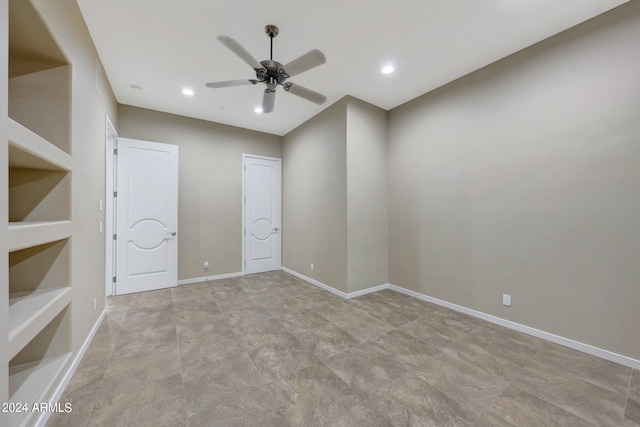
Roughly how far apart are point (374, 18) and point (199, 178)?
12.1 ft

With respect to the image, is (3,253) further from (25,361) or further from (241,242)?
(241,242)

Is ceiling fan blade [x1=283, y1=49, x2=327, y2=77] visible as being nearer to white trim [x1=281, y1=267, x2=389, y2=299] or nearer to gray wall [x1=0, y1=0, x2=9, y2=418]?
gray wall [x1=0, y1=0, x2=9, y2=418]

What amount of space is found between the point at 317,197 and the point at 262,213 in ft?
4.75

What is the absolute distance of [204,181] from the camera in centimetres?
453

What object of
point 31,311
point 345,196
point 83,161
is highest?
point 83,161

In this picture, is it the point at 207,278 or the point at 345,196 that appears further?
Result: the point at 207,278

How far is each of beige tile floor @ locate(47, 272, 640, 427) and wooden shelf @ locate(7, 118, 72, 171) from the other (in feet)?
5.19

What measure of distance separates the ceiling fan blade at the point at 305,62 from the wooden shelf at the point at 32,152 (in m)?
1.73

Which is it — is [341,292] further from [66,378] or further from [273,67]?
[273,67]

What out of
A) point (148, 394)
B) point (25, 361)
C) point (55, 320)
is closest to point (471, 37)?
point (148, 394)

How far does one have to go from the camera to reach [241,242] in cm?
487

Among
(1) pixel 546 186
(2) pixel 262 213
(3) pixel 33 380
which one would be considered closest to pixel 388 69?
(1) pixel 546 186

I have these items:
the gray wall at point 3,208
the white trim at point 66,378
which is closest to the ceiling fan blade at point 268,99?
the gray wall at point 3,208

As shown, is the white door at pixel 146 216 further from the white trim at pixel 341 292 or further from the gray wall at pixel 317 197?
the white trim at pixel 341 292
